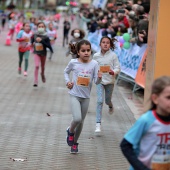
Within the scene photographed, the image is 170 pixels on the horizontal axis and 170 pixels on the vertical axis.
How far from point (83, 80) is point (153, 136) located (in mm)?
3736

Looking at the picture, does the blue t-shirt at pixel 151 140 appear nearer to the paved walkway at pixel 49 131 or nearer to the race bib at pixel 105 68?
the paved walkway at pixel 49 131

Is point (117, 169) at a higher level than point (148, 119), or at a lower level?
lower

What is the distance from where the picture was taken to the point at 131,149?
4434 mm

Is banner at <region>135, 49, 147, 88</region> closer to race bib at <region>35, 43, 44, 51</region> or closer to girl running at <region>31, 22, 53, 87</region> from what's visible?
girl running at <region>31, 22, 53, 87</region>

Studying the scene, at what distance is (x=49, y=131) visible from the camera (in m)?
9.82

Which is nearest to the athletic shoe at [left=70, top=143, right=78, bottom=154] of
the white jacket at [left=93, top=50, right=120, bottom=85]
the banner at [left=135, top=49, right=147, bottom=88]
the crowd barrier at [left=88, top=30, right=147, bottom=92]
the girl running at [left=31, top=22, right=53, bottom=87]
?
the white jacket at [left=93, top=50, right=120, bottom=85]

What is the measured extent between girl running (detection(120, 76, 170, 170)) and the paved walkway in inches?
120

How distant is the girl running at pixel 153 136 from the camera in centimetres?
439

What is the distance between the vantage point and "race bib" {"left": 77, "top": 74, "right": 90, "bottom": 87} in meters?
8.18

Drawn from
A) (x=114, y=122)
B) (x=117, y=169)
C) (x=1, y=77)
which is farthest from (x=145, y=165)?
(x=1, y=77)

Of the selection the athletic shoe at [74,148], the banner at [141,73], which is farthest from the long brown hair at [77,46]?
the banner at [141,73]

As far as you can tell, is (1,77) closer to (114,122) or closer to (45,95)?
(45,95)

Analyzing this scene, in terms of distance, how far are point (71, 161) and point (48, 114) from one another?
141 inches

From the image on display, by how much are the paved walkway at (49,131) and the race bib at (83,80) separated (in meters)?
0.99
